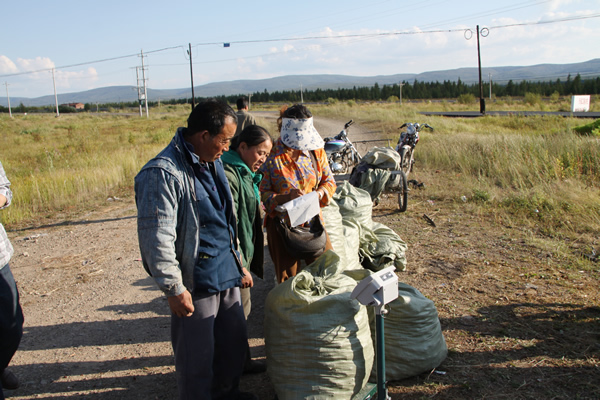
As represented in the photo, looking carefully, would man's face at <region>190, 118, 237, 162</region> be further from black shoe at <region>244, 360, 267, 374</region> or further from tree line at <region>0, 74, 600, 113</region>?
tree line at <region>0, 74, 600, 113</region>

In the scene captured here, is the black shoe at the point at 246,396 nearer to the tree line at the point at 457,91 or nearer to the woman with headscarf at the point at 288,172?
the woman with headscarf at the point at 288,172

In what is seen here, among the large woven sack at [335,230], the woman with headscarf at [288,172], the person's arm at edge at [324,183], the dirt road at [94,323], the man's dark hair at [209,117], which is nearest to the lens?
the man's dark hair at [209,117]

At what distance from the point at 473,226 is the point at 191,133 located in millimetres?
4704

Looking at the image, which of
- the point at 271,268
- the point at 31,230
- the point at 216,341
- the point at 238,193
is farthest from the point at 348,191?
the point at 31,230

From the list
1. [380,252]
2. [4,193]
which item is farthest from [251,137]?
[380,252]

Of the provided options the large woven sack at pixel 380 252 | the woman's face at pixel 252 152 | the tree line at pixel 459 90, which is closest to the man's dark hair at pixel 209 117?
the woman's face at pixel 252 152

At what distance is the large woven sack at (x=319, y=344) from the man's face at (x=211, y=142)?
82cm

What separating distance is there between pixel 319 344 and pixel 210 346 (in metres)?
0.53

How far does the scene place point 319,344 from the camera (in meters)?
2.29

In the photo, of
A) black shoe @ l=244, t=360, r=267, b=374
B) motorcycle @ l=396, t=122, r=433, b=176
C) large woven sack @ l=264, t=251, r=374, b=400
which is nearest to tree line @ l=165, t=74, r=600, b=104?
motorcycle @ l=396, t=122, r=433, b=176

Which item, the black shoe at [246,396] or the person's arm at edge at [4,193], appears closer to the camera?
the person's arm at edge at [4,193]

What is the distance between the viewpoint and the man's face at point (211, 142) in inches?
79.3

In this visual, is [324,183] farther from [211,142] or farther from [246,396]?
[246,396]

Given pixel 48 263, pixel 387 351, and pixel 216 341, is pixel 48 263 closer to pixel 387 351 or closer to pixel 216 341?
pixel 216 341
